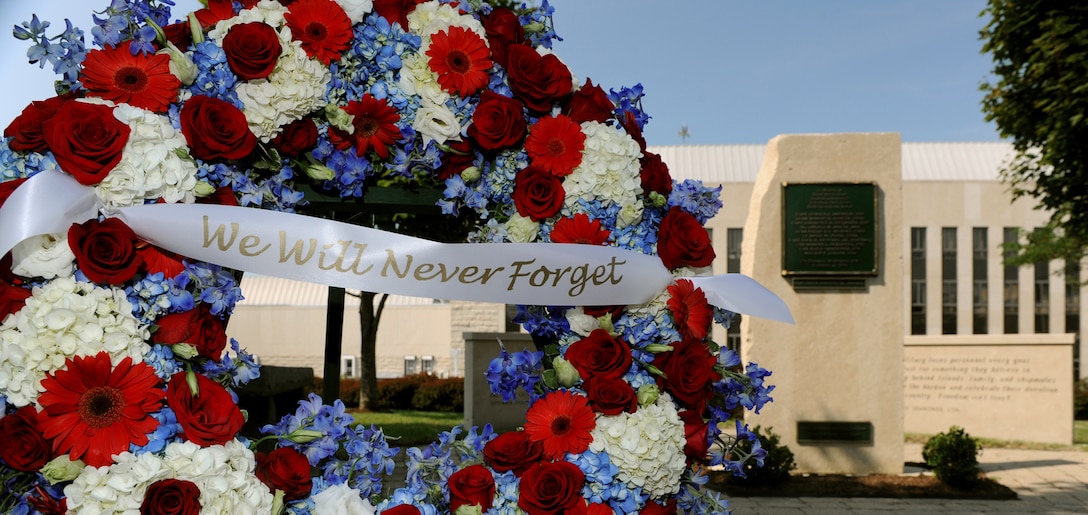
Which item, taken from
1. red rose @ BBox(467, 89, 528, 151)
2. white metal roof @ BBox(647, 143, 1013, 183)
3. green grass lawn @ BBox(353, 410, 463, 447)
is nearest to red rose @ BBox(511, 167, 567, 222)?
red rose @ BBox(467, 89, 528, 151)

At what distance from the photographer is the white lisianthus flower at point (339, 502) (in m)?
2.24

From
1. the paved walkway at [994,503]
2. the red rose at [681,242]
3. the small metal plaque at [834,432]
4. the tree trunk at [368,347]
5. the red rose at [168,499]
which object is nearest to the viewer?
the red rose at [168,499]

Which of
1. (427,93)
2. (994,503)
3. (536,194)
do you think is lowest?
(994,503)

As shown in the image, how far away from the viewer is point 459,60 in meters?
2.59

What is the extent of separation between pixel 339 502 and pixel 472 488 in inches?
15.2

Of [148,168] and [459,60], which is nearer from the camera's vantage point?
[148,168]

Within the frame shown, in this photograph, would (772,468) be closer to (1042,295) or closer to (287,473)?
(287,473)

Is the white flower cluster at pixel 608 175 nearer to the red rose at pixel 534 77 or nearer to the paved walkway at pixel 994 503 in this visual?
the red rose at pixel 534 77

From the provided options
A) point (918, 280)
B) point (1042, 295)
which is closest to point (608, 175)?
point (918, 280)

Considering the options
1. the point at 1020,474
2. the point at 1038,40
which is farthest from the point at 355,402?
the point at 1038,40

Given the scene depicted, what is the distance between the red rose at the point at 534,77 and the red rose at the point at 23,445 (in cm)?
169

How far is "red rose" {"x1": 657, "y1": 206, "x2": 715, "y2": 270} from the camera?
2682 millimetres

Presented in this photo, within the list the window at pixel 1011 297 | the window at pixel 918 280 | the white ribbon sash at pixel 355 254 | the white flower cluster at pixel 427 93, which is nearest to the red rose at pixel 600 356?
the white ribbon sash at pixel 355 254

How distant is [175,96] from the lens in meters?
2.36
